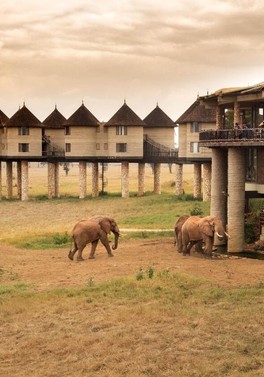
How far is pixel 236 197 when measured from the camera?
35.7 meters

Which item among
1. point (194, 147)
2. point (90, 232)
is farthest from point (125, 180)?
point (90, 232)

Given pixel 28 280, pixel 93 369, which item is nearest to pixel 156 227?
pixel 28 280

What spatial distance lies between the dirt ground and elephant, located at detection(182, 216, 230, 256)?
0.69 metres

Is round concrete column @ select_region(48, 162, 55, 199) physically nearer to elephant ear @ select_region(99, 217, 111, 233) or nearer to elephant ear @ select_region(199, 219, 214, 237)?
elephant ear @ select_region(99, 217, 111, 233)

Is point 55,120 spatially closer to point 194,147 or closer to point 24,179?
point 24,179

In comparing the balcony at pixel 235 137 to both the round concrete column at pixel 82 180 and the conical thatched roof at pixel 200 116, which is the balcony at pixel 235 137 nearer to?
the conical thatched roof at pixel 200 116

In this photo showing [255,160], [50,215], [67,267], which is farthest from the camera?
[50,215]

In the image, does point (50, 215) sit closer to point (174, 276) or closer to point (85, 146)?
point (85, 146)

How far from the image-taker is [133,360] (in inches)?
661

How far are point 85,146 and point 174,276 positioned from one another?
167 ft

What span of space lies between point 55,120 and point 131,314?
6268 cm

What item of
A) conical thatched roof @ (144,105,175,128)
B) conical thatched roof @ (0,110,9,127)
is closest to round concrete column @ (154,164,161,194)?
conical thatched roof @ (144,105,175,128)

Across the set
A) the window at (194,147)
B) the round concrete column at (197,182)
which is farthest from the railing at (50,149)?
the round concrete column at (197,182)

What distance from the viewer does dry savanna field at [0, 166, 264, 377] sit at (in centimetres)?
1666
